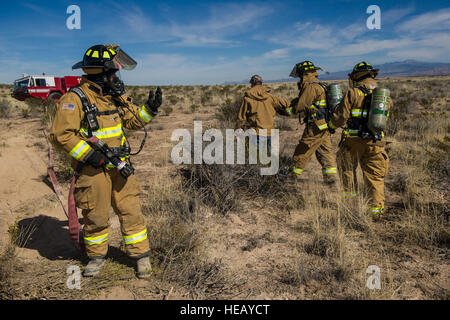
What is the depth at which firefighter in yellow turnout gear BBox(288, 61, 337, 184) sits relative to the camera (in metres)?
4.41

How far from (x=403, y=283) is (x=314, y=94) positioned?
2940mm

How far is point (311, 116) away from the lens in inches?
175

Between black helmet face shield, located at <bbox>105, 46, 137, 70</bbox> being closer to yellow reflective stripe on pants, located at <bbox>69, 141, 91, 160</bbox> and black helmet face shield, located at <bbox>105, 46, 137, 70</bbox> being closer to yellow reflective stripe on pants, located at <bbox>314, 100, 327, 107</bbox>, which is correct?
yellow reflective stripe on pants, located at <bbox>69, 141, 91, 160</bbox>

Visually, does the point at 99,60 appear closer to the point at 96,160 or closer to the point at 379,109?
the point at 96,160

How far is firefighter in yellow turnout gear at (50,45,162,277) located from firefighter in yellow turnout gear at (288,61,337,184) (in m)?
2.64

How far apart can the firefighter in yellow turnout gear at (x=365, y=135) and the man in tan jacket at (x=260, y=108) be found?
133 cm

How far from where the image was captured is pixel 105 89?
2.54 m

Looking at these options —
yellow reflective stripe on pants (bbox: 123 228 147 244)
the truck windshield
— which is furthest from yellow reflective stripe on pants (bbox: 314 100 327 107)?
the truck windshield

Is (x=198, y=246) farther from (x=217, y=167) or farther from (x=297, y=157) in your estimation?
(x=297, y=157)

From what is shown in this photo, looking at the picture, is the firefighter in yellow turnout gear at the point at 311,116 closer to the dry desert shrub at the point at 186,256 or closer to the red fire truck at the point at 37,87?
the dry desert shrub at the point at 186,256

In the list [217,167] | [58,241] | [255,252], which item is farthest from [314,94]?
[58,241]

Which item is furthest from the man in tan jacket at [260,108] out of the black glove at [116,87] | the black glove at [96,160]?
the black glove at [96,160]

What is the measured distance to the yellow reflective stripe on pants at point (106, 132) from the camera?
2.44 meters

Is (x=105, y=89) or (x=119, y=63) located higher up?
(x=119, y=63)
